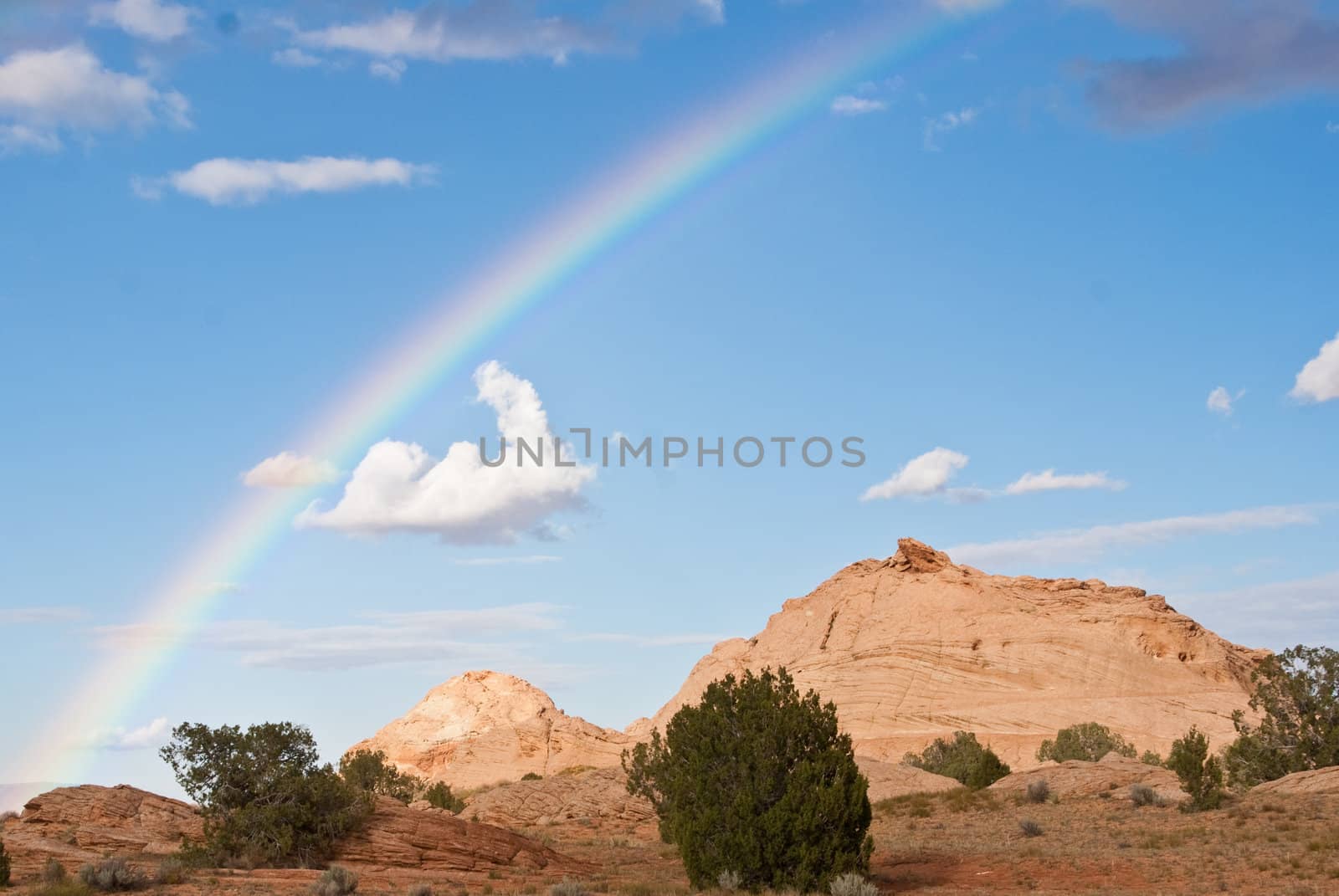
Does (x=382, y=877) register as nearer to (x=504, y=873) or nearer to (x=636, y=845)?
(x=504, y=873)

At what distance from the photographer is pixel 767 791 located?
25.6 metres

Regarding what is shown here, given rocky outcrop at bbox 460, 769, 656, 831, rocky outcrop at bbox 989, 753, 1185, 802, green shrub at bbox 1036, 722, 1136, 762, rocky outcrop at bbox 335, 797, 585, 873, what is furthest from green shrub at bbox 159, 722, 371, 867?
green shrub at bbox 1036, 722, 1136, 762

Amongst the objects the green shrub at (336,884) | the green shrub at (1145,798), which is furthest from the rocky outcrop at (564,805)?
the green shrub at (336,884)

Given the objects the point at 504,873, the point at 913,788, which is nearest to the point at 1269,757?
the point at 913,788

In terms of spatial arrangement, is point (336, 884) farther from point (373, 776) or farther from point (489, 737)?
point (489, 737)

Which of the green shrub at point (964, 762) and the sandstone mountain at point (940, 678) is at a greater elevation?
the sandstone mountain at point (940, 678)

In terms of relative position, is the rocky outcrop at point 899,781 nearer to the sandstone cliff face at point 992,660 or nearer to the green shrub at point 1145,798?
the green shrub at point 1145,798

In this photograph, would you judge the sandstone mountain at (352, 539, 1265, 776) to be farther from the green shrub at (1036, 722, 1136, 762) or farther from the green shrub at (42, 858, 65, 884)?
the green shrub at (42, 858, 65, 884)

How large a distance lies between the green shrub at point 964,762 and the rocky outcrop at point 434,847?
2803cm

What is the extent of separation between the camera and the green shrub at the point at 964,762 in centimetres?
5638

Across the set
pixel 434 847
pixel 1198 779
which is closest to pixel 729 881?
pixel 434 847

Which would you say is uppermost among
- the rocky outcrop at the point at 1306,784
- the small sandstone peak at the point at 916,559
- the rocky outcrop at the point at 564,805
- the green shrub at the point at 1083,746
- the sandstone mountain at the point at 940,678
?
the small sandstone peak at the point at 916,559

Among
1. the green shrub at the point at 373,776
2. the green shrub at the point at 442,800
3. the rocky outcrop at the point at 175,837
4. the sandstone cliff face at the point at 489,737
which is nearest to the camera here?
the rocky outcrop at the point at 175,837

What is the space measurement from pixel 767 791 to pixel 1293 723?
1230 inches
